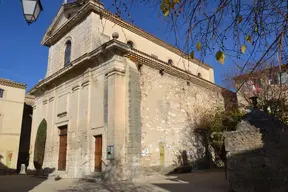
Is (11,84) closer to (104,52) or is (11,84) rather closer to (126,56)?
(104,52)

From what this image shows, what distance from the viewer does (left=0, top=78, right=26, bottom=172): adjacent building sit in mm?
20656

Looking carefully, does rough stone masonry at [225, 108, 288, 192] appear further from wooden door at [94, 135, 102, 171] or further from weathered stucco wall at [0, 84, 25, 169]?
weathered stucco wall at [0, 84, 25, 169]

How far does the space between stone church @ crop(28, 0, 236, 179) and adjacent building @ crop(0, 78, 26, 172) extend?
22.4 ft

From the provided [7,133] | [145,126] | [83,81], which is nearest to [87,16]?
[83,81]

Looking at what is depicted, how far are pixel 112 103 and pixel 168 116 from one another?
3.64 m

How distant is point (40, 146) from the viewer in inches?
572

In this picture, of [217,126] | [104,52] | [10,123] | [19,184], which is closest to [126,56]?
[104,52]

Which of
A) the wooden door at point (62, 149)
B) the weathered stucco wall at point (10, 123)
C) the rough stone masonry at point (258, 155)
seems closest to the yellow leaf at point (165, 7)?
the rough stone masonry at point (258, 155)

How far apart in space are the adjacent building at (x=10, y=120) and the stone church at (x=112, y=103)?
22.4ft

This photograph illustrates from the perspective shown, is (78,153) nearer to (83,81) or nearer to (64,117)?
(64,117)

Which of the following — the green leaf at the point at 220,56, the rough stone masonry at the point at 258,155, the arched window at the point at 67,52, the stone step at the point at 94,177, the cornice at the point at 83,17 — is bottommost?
the stone step at the point at 94,177

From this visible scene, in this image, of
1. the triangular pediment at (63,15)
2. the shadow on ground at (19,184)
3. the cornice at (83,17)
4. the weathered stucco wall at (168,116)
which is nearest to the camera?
the shadow on ground at (19,184)

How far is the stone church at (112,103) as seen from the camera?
34.1 feet

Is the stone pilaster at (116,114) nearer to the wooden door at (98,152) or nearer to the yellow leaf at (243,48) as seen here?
the wooden door at (98,152)
